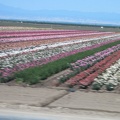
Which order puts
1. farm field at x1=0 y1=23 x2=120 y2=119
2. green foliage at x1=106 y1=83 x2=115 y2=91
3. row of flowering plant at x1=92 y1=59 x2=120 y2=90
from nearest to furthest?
1. farm field at x1=0 y1=23 x2=120 y2=119
2. green foliage at x1=106 y1=83 x2=115 y2=91
3. row of flowering plant at x1=92 y1=59 x2=120 y2=90

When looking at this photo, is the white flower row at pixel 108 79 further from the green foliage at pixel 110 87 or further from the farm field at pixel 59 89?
the green foliage at pixel 110 87

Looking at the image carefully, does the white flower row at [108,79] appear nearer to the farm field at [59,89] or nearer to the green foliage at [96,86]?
the farm field at [59,89]

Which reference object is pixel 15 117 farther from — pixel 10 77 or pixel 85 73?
pixel 85 73

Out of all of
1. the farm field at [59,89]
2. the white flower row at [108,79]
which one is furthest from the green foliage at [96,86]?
the white flower row at [108,79]

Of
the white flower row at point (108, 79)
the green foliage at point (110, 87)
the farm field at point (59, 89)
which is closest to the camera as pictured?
the farm field at point (59, 89)

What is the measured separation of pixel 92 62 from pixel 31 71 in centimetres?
414

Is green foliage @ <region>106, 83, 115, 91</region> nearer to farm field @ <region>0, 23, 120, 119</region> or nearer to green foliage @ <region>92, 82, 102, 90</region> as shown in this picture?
farm field @ <region>0, 23, 120, 119</region>

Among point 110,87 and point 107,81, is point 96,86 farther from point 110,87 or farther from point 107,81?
point 107,81

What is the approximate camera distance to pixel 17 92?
10047 mm

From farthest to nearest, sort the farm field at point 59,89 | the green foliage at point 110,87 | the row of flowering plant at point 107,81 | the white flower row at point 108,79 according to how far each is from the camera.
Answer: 1. the white flower row at point 108,79
2. the row of flowering plant at point 107,81
3. the green foliage at point 110,87
4. the farm field at point 59,89

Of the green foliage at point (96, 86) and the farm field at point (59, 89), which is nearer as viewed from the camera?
the farm field at point (59, 89)

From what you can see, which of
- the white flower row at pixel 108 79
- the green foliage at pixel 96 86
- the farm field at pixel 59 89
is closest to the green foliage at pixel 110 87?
the farm field at pixel 59 89

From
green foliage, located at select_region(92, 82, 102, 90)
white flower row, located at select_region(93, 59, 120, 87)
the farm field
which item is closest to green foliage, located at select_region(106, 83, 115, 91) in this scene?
the farm field

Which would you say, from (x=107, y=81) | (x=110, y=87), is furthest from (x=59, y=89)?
(x=107, y=81)
